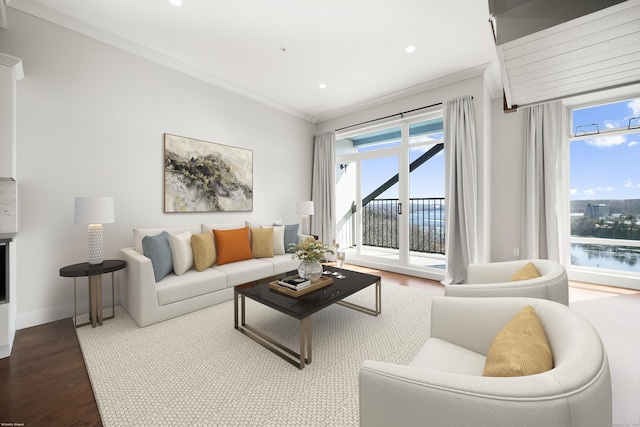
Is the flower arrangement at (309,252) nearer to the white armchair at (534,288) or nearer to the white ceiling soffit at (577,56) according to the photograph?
the white armchair at (534,288)

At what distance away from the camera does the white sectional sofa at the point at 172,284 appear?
95.3 inches

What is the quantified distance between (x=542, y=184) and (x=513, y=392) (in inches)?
160

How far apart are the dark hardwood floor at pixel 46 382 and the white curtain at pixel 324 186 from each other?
3.84 meters

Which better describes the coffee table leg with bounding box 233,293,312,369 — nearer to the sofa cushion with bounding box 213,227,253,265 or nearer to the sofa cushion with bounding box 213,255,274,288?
the sofa cushion with bounding box 213,255,274,288

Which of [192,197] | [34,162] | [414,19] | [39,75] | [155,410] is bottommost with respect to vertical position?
[155,410]

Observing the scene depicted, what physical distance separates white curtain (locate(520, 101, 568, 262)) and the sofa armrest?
4.62 m

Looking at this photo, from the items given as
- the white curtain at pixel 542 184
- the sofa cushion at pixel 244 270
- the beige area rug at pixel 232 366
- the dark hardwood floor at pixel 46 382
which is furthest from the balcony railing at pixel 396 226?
the dark hardwood floor at pixel 46 382

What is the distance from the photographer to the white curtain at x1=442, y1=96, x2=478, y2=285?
11.8 ft

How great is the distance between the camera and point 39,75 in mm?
2512

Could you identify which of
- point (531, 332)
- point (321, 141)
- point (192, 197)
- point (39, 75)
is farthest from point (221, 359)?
point (321, 141)

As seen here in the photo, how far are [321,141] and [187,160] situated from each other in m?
2.66

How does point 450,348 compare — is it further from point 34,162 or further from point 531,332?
point 34,162

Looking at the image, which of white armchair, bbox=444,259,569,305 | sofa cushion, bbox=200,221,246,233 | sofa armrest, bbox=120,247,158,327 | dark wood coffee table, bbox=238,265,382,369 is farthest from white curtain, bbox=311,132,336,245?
white armchair, bbox=444,259,569,305

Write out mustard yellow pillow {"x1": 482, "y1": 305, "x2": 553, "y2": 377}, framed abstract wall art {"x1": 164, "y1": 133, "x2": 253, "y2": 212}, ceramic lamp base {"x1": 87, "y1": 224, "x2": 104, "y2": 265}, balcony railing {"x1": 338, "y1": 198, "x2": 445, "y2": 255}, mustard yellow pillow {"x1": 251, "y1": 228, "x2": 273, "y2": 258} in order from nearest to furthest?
1. mustard yellow pillow {"x1": 482, "y1": 305, "x2": 553, "y2": 377}
2. ceramic lamp base {"x1": 87, "y1": 224, "x2": 104, "y2": 265}
3. framed abstract wall art {"x1": 164, "y1": 133, "x2": 253, "y2": 212}
4. mustard yellow pillow {"x1": 251, "y1": 228, "x2": 273, "y2": 258}
5. balcony railing {"x1": 338, "y1": 198, "x2": 445, "y2": 255}
